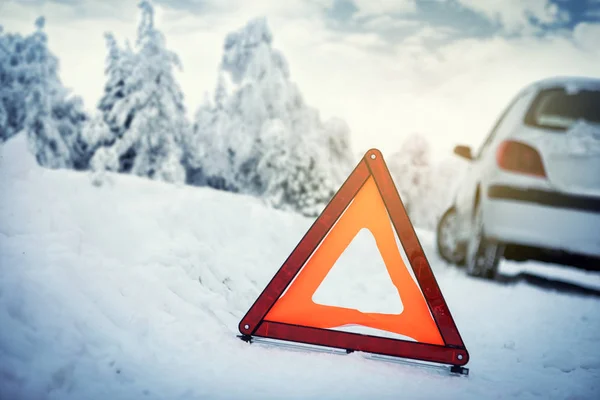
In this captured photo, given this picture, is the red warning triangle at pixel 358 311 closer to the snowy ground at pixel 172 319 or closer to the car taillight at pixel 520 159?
the snowy ground at pixel 172 319

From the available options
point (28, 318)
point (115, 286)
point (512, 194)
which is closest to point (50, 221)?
point (115, 286)

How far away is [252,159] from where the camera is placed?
18.2 m

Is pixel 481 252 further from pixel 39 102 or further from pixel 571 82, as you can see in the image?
pixel 39 102

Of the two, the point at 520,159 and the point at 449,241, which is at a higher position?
the point at 520,159

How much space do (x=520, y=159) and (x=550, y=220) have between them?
67cm

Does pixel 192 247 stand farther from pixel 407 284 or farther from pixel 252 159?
pixel 252 159

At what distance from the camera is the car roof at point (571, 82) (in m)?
5.21

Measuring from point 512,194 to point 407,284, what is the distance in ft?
7.49

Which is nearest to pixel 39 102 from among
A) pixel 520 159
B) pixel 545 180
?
pixel 520 159

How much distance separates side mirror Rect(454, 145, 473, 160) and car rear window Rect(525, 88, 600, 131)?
1119 millimetres

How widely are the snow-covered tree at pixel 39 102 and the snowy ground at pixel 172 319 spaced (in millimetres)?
17156

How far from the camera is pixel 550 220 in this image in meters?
4.82

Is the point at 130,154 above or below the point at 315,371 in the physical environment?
below

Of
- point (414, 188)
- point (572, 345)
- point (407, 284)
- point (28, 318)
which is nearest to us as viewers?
point (28, 318)
